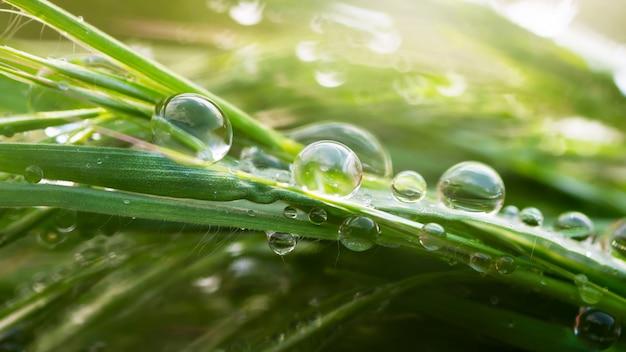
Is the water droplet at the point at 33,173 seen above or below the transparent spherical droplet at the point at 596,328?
above

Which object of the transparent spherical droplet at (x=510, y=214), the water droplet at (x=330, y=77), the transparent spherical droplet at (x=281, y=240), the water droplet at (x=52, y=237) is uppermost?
the water droplet at (x=330, y=77)

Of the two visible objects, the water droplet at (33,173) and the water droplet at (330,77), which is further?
the water droplet at (330,77)

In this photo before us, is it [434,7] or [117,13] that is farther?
[117,13]

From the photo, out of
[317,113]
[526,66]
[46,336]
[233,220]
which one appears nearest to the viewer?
[233,220]

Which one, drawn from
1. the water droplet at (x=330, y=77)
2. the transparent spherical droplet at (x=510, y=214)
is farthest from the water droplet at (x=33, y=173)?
the water droplet at (x=330, y=77)

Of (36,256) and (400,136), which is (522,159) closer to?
(400,136)

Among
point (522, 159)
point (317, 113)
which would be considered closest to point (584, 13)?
point (522, 159)

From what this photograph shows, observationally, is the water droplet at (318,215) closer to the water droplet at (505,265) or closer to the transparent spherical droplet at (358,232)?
the transparent spherical droplet at (358,232)
